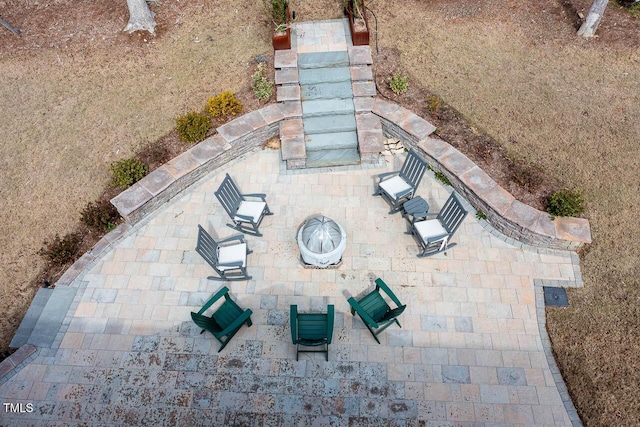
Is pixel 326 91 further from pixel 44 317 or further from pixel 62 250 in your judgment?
pixel 44 317

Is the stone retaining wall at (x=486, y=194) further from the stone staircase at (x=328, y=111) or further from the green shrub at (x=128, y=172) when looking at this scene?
the green shrub at (x=128, y=172)

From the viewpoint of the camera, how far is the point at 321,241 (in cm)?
762

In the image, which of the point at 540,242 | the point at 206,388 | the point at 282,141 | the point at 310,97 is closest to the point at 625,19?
the point at 540,242

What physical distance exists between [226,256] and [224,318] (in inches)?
47.9

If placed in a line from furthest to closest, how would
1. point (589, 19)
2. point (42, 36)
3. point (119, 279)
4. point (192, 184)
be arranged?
point (42, 36) → point (589, 19) → point (192, 184) → point (119, 279)

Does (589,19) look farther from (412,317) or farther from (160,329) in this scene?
(160,329)

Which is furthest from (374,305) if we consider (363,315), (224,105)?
(224,105)

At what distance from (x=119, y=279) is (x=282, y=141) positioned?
4593 mm

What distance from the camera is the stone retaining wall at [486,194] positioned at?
27.2 ft

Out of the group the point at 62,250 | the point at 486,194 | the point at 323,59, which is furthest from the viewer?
the point at 323,59

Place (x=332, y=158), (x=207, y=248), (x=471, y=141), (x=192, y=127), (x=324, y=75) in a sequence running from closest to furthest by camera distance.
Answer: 1. (x=207, y=248)
2. (x=471, y=141)
3. (x=192, y=127)
4. (x=332, y=158)
5. (x=324, y=75)

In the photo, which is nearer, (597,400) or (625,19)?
(597,400)

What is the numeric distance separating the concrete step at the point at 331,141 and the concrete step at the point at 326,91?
100 centimetres

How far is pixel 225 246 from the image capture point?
827 cm
